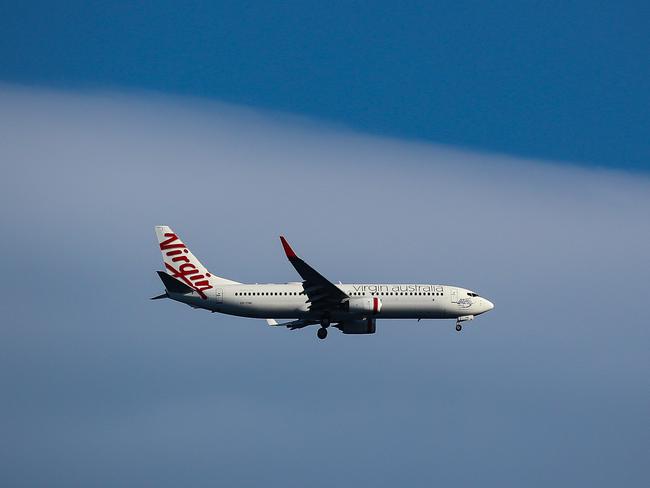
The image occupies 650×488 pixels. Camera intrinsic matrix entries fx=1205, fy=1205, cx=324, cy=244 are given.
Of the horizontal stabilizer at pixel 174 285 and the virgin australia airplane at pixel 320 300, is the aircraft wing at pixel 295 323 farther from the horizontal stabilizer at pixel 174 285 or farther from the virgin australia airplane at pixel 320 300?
the horizontal stabilizer at pixel 174 285

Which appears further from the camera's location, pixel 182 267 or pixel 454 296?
pixel 182 267

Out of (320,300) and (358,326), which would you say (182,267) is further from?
(358,326)

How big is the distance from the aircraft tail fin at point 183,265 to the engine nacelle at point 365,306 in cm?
1185

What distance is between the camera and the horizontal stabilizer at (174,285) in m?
111

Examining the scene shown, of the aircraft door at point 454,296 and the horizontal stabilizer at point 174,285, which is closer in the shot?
the horizontal stabilizer at point 174,285

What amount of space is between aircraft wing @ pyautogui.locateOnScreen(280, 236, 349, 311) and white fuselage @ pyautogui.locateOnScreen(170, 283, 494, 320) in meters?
1.07

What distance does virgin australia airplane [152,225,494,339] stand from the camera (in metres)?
111

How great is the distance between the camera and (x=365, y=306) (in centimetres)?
11025

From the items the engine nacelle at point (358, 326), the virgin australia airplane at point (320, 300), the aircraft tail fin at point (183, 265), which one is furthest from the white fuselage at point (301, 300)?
the engine nacelle at point (358, 326)

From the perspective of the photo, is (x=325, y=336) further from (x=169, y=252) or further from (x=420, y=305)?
(x=169, y=252)

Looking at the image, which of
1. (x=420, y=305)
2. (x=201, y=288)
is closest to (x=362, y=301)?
(x=420, y=305)

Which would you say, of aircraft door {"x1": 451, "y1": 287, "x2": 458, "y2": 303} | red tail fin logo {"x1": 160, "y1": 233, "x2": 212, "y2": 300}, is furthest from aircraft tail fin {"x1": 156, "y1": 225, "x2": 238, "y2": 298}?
aircraft door {"x1": 451, "y1": 287, "x2": 458, "y2": 303}

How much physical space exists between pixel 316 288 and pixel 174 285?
13319 millimetres

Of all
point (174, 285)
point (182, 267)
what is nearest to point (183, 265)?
point (182, 267)
